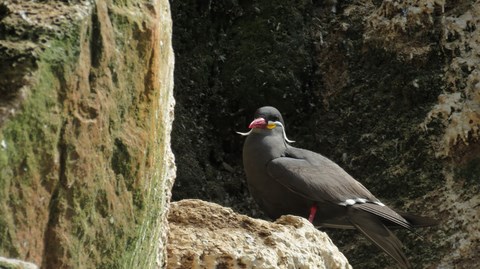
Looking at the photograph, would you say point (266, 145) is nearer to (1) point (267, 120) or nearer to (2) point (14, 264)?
(1) point (267, 120)

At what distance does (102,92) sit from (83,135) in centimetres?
15

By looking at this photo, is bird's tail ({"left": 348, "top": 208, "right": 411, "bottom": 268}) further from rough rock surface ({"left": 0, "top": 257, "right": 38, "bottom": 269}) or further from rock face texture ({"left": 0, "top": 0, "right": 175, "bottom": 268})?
rough rock surface ({"left": 0, "top": 257, "right": 38, "bottom": 269})

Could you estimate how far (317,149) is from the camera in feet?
22.8

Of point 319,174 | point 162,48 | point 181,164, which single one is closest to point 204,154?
point 181,164

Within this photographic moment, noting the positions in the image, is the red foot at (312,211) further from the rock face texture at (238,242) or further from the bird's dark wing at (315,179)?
the rock face texture at (238,242)

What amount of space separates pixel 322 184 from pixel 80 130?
3.29m

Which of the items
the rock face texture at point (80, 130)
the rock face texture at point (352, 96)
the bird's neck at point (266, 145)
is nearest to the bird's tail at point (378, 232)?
the rock face texture at point (352, 96)

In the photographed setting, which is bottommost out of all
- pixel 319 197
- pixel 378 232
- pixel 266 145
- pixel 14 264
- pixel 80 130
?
pixel 378 232

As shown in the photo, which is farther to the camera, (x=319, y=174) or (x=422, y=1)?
(x=422, y=1)

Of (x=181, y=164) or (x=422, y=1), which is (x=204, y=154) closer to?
(x=181, y=164)

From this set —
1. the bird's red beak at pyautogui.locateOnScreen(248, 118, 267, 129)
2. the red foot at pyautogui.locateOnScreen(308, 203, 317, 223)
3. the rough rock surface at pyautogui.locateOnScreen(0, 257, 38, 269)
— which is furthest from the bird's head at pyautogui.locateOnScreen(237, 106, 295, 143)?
the rough rock surface at pyautogui.locateOnScreen(0, 257, 38, 269)

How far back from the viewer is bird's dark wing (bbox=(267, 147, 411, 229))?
228 inches

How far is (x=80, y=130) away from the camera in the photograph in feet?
8.84

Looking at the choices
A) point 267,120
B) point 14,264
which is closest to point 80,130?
point 14,264
